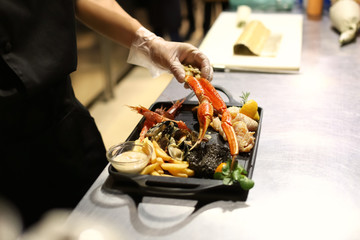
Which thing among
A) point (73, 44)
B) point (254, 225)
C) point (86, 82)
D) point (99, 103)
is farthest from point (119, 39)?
point (99, 103)

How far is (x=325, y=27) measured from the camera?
242cm

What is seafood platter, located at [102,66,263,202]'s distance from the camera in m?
1.02

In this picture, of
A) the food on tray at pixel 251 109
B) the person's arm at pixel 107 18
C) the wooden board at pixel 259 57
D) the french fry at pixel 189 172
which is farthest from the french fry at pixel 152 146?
the wooden board at pixel 259 57

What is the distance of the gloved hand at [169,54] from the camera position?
1.54m

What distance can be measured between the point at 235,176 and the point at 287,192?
170 mm

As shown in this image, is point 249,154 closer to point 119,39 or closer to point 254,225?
point 254,225

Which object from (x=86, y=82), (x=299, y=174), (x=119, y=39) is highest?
(x=119, y=39)

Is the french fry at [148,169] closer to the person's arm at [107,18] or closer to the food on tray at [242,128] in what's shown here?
the food on tray at [242,128]

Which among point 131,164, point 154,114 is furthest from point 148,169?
point 154,114

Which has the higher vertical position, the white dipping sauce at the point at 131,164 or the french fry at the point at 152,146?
the white dipping sauce at the point at 131,164

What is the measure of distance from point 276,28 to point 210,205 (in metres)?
1.61

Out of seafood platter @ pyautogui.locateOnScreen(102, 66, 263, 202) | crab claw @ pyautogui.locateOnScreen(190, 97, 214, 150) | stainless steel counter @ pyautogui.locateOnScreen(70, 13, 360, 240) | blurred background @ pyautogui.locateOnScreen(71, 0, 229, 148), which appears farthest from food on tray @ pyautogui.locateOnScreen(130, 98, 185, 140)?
blurred background @ pyautogui.locateOnScreen(71, 0, 229, 148)

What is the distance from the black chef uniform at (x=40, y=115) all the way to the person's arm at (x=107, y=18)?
18cm

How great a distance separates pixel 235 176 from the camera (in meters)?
0.99
